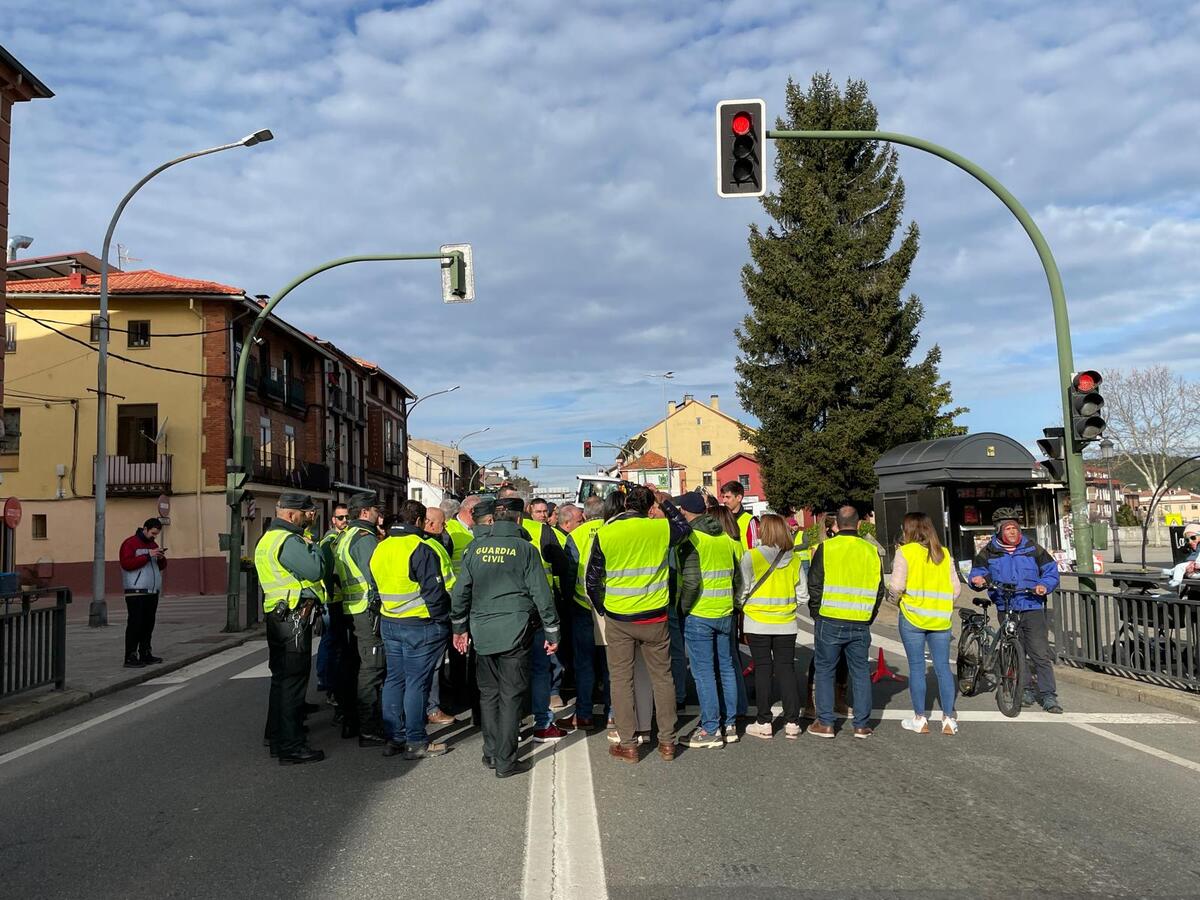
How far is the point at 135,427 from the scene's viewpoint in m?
30.7

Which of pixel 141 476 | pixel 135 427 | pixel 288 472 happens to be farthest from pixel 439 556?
pixel 288 472

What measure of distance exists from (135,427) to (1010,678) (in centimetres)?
2970

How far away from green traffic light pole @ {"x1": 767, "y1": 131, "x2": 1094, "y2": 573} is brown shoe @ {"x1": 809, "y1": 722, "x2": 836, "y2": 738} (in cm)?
464

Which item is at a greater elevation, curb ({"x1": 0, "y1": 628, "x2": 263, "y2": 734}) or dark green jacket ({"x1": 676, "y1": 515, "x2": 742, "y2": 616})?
dark green jacket ({"x1": 676, "y1": 515, "x2": 742, "y2": 616})

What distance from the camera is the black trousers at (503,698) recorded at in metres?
5.74

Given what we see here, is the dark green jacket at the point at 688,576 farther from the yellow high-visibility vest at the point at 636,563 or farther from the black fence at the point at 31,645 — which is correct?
the black fence at the point at 31,645

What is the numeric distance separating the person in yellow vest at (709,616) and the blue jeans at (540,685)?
101cm

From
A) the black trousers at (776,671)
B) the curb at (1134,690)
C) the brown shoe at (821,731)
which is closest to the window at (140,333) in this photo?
the black trousers at (776,671)

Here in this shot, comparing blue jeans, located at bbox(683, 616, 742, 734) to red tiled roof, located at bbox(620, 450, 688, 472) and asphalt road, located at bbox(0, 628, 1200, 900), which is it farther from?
red tiled roof, located at bbox(620, 450, 688, 472)

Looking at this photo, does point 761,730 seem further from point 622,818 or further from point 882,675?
point 882,675

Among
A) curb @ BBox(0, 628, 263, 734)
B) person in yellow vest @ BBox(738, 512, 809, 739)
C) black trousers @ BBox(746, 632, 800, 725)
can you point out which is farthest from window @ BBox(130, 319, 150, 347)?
black trousers @ BBox(746, 632, 800, 725)

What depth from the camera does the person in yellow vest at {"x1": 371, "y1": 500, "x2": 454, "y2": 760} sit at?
6293 millimetres

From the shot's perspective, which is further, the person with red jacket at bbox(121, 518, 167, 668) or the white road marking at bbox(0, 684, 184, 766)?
the person with red jacket at bbox(121, 518, 167, 668)

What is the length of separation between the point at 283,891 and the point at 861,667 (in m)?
4.23
